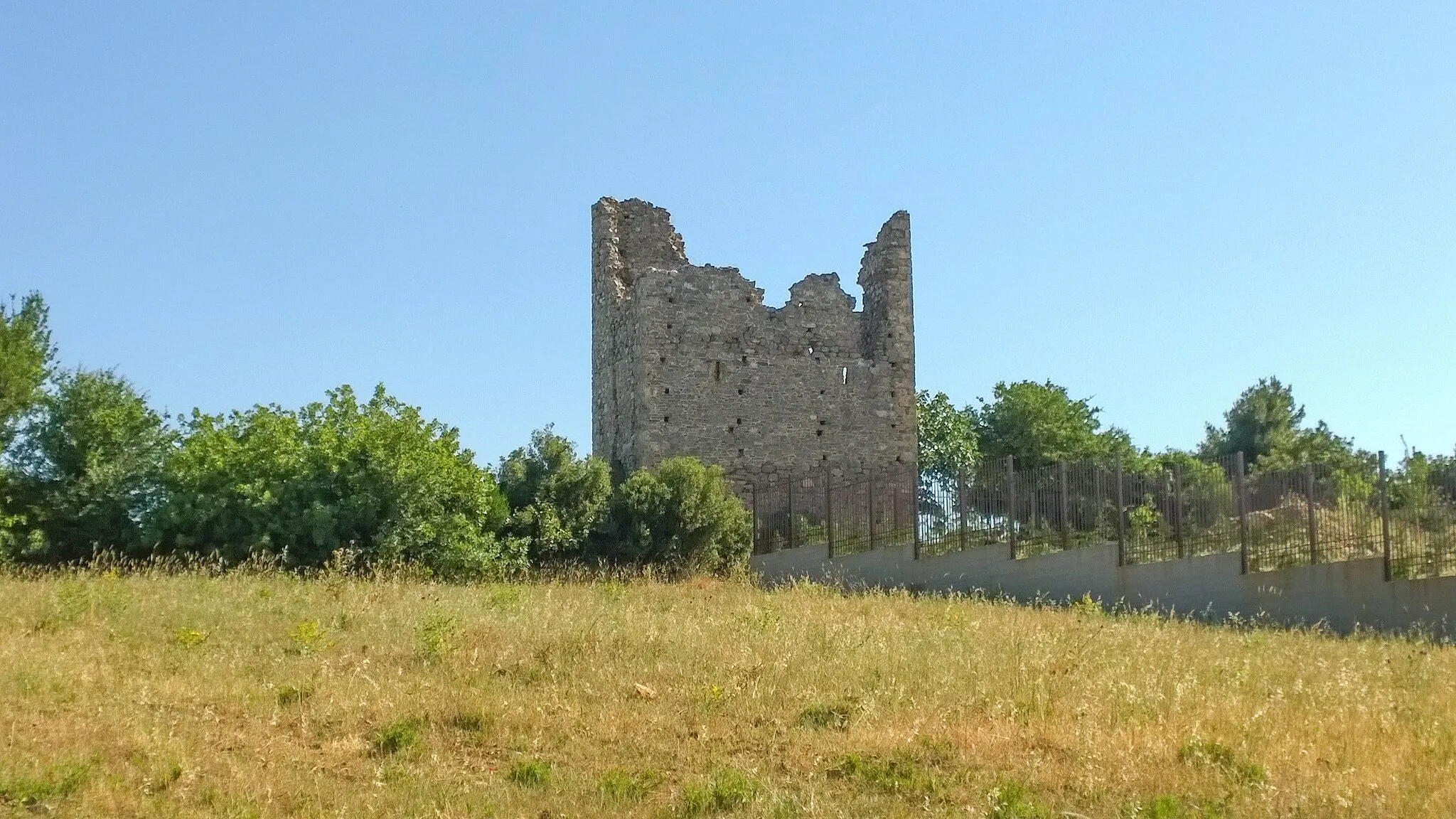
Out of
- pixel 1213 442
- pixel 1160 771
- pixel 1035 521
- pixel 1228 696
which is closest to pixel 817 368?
pixel 1035 521

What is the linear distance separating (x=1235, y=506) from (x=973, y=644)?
23.5 feet

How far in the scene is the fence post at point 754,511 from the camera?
2386 centimetres

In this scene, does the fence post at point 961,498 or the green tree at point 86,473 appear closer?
the fence post at point 961,498

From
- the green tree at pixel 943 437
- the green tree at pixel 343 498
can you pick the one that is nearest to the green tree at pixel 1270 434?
the green tree at pixel 943 437

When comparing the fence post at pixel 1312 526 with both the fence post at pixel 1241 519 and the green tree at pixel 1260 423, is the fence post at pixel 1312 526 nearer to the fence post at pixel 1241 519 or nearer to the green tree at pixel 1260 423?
the fence post at pixel 1241 519

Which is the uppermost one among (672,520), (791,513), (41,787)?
(791,513)

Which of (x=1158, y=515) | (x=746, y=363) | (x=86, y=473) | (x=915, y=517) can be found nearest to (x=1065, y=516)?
(x=1158, y=515)

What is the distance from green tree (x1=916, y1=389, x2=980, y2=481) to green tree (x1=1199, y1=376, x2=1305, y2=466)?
10221 millimetres

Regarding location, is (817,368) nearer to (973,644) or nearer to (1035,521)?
(1035,521)

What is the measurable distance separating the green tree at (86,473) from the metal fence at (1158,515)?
12.0m

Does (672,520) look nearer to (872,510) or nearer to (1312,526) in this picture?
(872,510)

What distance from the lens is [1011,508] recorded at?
1944 cm

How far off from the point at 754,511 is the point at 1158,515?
8.30 meters

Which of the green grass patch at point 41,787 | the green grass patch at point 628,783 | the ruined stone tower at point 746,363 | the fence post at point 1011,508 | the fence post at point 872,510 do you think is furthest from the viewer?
the ruined stone tower at point 746,363
